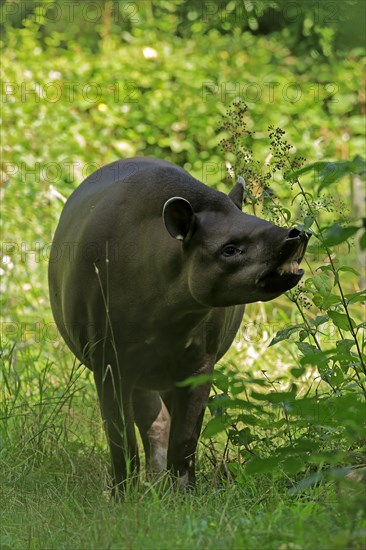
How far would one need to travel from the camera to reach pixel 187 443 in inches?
195

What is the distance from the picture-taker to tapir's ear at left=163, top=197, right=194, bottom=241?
14.3 ft

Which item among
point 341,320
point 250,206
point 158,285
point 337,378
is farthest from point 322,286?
point 250,206

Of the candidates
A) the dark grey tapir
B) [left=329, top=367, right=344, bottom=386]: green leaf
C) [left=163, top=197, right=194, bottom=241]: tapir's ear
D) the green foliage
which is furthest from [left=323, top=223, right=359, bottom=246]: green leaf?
[left=329, top=367, right=344, bottom=386]: green leaf

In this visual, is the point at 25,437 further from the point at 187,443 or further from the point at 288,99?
the point at 288,99

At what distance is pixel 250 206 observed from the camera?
7020 millimetres

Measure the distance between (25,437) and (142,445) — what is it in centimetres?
91

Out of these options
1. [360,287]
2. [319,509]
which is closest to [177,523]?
[319,509]

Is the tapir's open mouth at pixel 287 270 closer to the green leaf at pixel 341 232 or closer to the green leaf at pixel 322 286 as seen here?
the green leaf at pixel 322 286

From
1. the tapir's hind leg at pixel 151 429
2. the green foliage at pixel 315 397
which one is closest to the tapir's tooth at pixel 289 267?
the green foliage at pixel 315 397

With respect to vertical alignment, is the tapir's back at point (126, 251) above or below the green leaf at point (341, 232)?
below

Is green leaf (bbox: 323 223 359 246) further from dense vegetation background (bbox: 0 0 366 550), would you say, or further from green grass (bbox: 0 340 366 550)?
green grass (bbox: 0 340 366 550)

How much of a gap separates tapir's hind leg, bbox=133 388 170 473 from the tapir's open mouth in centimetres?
161

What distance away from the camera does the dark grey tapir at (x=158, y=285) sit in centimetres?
432

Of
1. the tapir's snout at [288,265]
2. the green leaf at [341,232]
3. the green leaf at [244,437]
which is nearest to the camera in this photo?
the green leaf at [341,232]
